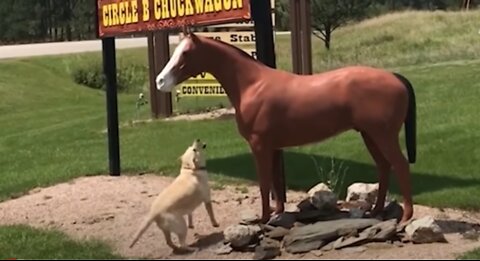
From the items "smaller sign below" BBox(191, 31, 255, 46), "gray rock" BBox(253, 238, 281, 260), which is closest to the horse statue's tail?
"gray rock" BBox(253, 238, 281, 260)

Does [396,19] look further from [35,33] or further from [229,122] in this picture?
[229,122]

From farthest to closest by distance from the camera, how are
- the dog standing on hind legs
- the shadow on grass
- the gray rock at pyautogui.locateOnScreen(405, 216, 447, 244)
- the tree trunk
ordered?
the tree trunk → the shadow on grass → the gray rock at pyautogui.locateOnScreen(405, 216, 447, 244) → the dog standing on hind legs

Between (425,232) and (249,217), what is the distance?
175 centimetres

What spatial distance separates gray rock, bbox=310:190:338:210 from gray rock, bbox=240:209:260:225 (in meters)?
0.55

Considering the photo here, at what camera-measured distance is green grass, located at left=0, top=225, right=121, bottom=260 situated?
772 centimetres

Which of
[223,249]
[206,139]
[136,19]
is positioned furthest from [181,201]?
[206,139]

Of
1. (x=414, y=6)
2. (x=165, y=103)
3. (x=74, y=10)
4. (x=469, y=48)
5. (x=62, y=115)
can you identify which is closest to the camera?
(x=165, y=103)

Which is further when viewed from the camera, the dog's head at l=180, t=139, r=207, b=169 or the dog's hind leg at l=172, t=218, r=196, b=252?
the dog's head at l=180, t=139, r=207, b=169

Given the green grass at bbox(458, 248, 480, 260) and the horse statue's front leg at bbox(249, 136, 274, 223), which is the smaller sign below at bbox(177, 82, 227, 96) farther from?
the green grass at bbox(458, 248, 480, 260)

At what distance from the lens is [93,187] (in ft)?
36.4

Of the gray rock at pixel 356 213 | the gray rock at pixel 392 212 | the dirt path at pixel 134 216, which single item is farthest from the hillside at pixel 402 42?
the gray rock at pixel 356 213

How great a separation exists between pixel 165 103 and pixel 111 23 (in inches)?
303

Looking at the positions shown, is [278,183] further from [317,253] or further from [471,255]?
[471,255]

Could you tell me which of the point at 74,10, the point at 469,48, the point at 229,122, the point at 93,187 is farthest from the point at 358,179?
the point at 74,10
